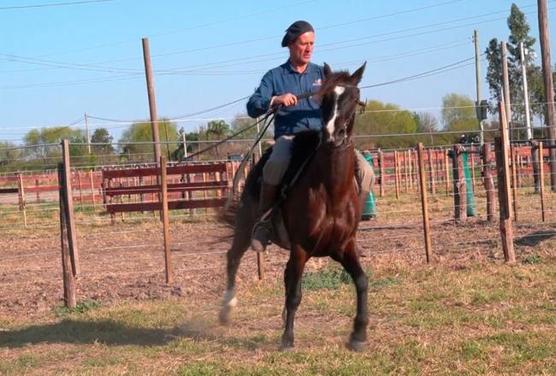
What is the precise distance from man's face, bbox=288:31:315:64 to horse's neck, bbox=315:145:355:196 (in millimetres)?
1085

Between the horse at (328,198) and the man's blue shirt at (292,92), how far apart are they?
0.34 metres

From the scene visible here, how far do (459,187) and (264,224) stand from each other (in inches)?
397

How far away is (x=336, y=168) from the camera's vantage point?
232 inches

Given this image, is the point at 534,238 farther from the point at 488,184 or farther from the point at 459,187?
the point at 459,187

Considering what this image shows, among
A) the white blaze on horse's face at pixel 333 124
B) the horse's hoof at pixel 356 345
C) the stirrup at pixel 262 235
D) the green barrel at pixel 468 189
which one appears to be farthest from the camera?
the green barrel at pixel 468 189

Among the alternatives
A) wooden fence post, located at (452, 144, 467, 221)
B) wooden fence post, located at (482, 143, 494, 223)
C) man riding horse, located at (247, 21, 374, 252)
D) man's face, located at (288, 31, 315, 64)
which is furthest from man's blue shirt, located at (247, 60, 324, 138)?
wooden fence post, located at (452, 144, 467, 221)

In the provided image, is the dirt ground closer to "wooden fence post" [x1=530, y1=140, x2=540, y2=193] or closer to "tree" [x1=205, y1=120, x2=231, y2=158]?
"wooden fence post" [x1=530, y1=140, x2=540, y2=193]

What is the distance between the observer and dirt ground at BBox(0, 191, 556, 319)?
9.69 metres

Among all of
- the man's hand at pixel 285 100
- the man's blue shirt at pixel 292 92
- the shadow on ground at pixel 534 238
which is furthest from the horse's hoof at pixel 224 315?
the shadow on ground at pixel 534 238

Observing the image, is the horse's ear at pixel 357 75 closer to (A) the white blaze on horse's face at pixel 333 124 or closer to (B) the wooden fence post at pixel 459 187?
(A) the white blaze on horse's face at pixel 333 124

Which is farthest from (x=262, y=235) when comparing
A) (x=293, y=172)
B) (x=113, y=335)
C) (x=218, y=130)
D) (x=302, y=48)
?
(x=218, y=130)

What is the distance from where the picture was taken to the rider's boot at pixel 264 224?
6.53m

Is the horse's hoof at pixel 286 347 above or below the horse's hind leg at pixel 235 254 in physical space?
below

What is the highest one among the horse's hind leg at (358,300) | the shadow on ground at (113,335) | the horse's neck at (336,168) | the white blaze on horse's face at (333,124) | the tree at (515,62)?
the tree at (515,62)
